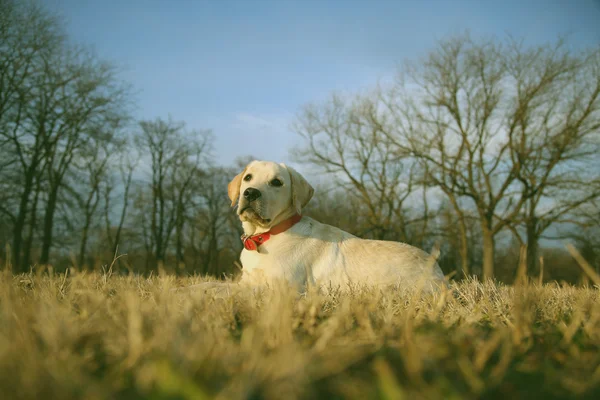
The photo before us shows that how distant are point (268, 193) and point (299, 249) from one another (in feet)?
2.49

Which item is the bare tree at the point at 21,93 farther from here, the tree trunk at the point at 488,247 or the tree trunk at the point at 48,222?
the tree trunk at the point at 488,247

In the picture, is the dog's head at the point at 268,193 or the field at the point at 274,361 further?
the dog's head at the point at 268,193

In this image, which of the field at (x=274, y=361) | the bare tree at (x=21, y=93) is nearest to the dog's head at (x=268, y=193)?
the field at (x=274, y=361)

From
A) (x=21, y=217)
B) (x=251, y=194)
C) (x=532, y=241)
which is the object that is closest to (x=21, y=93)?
(x=21, y=217)

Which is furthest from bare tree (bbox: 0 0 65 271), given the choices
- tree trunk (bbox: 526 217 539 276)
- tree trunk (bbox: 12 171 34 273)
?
tree trunk (bbox: 526 217 539 276)

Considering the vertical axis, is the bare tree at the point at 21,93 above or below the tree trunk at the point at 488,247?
above

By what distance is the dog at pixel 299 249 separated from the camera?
4258mm

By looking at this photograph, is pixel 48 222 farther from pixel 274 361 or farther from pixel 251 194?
pixel 274 361

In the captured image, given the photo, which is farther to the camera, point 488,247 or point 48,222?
point 488,247

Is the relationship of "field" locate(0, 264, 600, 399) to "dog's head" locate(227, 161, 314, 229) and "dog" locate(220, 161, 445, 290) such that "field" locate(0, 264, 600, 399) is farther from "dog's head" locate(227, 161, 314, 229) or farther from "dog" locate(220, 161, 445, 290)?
"dog's head" locate(227, 161, 314, 229)

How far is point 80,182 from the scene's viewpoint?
19.8 meters

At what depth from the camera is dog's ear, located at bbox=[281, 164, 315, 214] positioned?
15.8 feet

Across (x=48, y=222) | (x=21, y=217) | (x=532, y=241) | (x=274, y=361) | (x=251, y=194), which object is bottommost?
(x=532, y=241)

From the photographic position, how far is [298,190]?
16.0 ft
